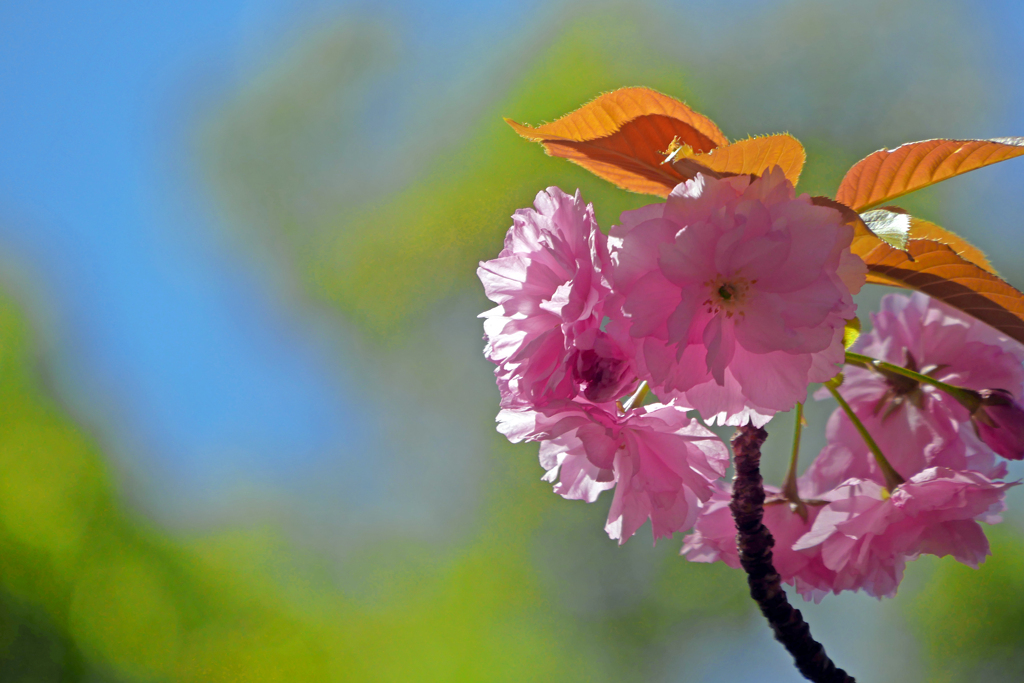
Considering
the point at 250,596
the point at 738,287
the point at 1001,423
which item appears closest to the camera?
the point at 738,287

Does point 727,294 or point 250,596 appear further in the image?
point 250,596

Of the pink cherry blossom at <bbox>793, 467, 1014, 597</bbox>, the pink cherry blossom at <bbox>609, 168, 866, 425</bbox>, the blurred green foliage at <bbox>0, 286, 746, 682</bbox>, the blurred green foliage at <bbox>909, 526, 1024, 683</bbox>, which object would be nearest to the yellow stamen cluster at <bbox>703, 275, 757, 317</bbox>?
the pink cherry blossom at <bbox>609, 168, 866, 425</bbox>

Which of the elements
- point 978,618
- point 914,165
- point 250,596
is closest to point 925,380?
point 914,165

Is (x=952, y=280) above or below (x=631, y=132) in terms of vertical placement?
below

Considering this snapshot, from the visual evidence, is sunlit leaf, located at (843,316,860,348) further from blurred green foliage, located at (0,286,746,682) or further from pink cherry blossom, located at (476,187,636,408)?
blurred green foliage, located at (0,286,746,682)

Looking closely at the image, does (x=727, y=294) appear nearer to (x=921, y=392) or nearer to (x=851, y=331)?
(x=851, y=331)

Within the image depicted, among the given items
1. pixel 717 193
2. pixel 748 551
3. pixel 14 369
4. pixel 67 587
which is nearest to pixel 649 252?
pixel 717 193

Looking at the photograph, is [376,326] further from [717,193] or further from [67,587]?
[717,193]
